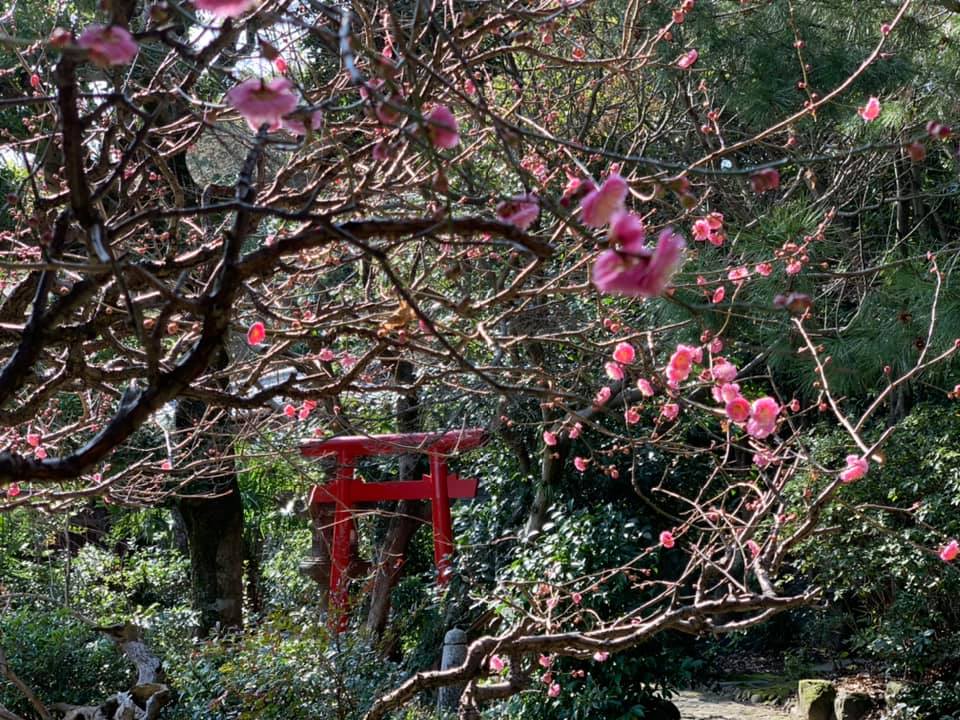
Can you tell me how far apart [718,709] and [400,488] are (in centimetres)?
290

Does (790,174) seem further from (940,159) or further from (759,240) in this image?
(759,240)

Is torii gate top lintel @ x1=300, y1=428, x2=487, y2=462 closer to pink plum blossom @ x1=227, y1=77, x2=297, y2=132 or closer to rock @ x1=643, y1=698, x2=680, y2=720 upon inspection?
rock @ x1=643, y1=698, x2=680, y2=720

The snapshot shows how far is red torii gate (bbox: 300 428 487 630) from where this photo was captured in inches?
267

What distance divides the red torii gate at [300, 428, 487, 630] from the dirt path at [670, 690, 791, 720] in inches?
77.9

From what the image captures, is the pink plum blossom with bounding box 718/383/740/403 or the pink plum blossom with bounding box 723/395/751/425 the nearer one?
the pink plum blossom with bounding box 723/395/751/425

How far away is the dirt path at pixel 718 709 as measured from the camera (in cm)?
761

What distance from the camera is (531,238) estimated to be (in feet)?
4.10

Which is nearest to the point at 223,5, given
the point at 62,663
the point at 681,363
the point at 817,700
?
the point at 681,363

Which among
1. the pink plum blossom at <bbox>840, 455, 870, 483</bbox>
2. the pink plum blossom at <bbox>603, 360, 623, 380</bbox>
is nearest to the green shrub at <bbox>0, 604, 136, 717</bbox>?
the pink plum blossom at <bbox>603, 360, 623, 380</bbox>

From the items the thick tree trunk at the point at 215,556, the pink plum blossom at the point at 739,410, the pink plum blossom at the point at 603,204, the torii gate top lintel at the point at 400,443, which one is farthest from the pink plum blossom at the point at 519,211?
the thick tree trunk at the point at 215,556

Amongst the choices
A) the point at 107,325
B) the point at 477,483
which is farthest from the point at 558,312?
the point at 107,325

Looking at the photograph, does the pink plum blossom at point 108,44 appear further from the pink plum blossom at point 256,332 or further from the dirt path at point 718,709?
the dirt path at point 718,709

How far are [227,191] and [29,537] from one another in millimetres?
7443

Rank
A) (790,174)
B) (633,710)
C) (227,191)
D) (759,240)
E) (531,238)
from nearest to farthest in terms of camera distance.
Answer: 1. (531,238)
2. (227,191)
3. (759,240)
4. (633,710)
5. (790,174)
